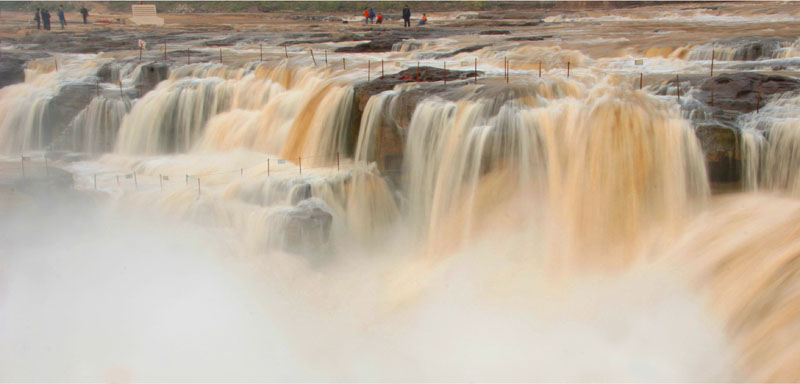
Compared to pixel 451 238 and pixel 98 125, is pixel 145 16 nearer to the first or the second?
pixel 98 125

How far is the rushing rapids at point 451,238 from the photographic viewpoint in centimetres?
884

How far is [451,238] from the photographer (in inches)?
448

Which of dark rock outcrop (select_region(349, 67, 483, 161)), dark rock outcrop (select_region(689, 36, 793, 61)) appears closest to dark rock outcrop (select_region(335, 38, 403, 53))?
dark rock outcrop (select_region(349, 67, 483, 161))

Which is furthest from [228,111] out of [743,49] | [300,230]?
[743,49]

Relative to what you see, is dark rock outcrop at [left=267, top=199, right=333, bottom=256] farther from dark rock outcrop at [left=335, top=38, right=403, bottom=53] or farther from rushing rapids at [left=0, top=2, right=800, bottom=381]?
dark rock outcrop at [left=335, top=38, right=403, bottom=53]

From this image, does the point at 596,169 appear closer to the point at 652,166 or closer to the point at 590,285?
the point at 652,166

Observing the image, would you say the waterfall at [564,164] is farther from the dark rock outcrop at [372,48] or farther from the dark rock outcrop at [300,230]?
the dark rock outcrop at [372,48]

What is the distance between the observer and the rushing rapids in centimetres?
884

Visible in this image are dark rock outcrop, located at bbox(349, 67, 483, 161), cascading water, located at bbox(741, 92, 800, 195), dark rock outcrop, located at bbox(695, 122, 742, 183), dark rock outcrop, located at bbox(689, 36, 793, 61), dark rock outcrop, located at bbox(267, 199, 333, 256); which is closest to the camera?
cascading water, located at bbox(741, 92, 800, 195)


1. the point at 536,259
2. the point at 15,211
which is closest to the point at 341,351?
the point at 536,259

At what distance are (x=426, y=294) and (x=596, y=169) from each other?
9.68ft

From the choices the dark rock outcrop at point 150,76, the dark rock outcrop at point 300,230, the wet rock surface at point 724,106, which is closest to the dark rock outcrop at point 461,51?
the dark rock outcrop at point 150,76

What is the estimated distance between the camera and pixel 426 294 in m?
10.4

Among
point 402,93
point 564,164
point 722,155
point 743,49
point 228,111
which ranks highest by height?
point 743,49
